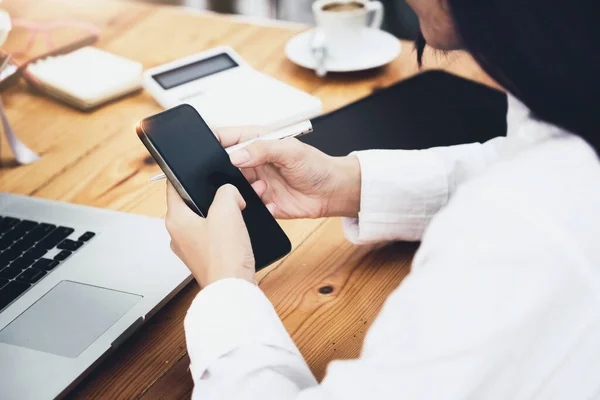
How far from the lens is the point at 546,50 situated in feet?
1.41

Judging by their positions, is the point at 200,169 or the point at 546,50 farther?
the point at 200,169

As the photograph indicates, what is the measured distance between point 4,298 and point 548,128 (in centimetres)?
51

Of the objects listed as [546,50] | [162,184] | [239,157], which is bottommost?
[162,184]

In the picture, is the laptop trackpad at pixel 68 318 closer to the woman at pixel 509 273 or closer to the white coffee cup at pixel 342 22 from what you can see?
the woman at pixel 509 273

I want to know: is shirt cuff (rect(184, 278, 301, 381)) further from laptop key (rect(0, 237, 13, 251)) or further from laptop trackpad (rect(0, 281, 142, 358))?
laptop key (rect(0, 237, 13, 251))

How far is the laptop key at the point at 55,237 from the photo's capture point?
717 millimetres

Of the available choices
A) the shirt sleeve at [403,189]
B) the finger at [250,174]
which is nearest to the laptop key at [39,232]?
the finger at [250,174]

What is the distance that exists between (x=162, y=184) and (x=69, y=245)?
0.60 feet

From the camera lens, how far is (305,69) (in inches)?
45.2

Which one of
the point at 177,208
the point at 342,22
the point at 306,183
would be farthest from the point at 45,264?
the point at 342,22

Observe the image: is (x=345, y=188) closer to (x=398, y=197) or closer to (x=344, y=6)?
(x=398, y=197)

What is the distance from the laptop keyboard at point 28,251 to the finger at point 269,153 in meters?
0.19

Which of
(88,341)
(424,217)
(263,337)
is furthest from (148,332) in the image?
(424,217)

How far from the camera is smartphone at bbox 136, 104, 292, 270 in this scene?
25.4 inches
